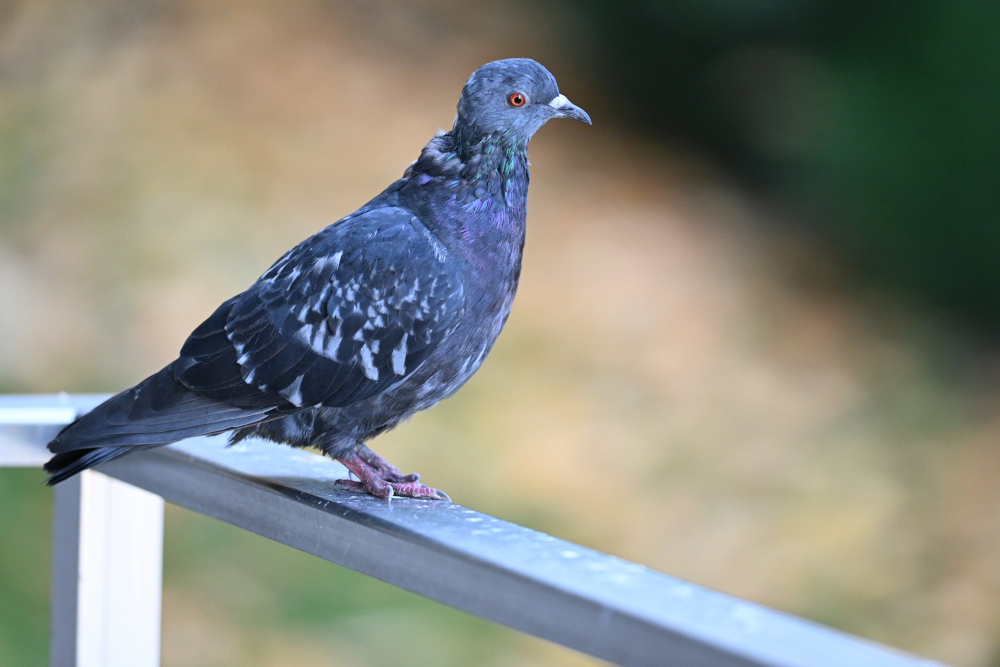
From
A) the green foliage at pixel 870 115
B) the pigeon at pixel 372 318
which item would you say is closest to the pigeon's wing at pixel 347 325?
the pigeon at pixel 372 318

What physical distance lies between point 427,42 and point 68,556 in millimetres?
4556

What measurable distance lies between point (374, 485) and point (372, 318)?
27 cm

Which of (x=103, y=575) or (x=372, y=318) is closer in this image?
(x=372, y=318)

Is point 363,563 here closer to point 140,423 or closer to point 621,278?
point 140,423

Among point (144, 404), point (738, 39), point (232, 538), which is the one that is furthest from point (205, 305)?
point (144, 404)

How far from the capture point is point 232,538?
4355 millimetres

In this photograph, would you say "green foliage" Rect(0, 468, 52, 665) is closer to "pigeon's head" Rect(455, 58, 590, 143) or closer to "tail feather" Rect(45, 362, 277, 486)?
"tail feather" Rect(45, 362, 277, 486)

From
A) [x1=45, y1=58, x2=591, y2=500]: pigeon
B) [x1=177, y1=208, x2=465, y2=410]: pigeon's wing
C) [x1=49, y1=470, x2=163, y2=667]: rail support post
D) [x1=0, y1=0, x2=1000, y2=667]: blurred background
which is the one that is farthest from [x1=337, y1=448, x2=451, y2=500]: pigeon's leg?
[x1=0, y1=0, x2=1000, y2=667]: blurred background

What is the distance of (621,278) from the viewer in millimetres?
5203

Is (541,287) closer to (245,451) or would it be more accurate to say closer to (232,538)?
(232,538)

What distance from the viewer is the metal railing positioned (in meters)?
0.93

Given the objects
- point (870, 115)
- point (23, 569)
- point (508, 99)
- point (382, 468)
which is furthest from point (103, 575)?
point (870, 115)

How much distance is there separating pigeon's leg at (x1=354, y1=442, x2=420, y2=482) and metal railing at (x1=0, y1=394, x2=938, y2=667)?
0.18 ft

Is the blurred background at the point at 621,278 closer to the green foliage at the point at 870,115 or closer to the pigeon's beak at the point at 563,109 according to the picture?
the green foliage at the point at 870,115
